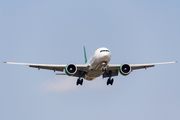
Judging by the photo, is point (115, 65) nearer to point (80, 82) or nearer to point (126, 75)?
point (126, 75)

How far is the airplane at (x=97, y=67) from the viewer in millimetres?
49156

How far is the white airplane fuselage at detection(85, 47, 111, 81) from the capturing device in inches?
1914

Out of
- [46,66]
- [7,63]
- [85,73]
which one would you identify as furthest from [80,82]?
[7,63]

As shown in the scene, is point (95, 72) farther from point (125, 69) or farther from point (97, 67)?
point (125, 69)

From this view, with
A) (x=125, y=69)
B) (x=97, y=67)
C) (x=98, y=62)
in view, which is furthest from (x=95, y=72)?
(x=125, y=69)

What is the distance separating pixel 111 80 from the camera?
186ft

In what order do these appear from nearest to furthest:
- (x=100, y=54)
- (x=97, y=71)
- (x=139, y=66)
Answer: (x=100, y=54) → (x=97, y=71) → (x=139, y=66)

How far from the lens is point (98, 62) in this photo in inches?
1946

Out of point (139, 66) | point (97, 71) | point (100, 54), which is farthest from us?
point (139, 66)

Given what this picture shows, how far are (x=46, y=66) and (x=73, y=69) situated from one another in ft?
13.4

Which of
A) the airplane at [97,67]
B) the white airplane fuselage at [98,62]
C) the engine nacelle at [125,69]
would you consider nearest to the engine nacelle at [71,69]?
the airplane at [97,67]

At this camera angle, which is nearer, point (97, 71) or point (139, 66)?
point (97, 71)

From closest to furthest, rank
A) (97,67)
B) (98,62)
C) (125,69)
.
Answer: (98,62), (97,67), (125,69)

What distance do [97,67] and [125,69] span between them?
4.33 meters
